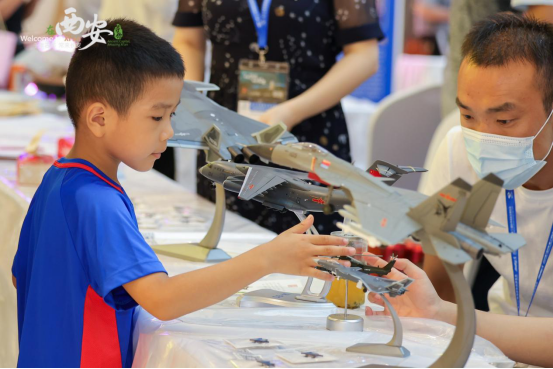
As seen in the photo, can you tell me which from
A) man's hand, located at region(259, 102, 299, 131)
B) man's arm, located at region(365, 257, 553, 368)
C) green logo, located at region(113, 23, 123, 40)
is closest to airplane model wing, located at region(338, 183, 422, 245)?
man's arm, located at region(365, 257, 553, 368)

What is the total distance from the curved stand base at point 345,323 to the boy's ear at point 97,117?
1.77 ft

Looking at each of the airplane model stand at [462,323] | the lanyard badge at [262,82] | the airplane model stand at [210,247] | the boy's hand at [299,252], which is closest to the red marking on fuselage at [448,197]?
the airplane model stand at [462,323]

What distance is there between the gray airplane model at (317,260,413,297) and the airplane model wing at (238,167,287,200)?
0.33m

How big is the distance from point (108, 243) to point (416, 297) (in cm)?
58

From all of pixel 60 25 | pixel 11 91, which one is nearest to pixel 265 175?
pixel 60 25

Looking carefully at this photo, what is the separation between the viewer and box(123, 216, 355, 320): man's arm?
123cm

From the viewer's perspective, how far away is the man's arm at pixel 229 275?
123 centimetres

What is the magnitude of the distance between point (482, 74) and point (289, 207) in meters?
0.51

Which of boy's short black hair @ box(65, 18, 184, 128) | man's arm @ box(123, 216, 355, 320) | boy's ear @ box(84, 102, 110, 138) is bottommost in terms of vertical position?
man's arm @ box(123, 216, 355, 320)

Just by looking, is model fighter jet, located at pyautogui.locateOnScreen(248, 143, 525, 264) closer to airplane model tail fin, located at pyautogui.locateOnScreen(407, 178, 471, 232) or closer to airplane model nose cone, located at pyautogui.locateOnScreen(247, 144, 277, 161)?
airplane model tail fin, located at pyautogui.locateOnScreen(407, 178, 471, 232)

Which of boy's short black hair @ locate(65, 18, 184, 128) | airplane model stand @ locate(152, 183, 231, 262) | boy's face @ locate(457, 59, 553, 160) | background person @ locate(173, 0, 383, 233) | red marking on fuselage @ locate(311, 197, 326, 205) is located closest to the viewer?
boy's short black hair @ locate(65, 18, 184, 128)

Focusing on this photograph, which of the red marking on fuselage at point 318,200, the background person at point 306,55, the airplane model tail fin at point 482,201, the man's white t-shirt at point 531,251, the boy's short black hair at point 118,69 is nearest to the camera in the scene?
the airplane model tail fin at point 482,201

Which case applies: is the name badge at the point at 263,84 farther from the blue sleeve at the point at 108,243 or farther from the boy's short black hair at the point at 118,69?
the blue sleeve at the point at 108,243

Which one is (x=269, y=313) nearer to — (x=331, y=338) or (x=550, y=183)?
(x=331, y=338)
